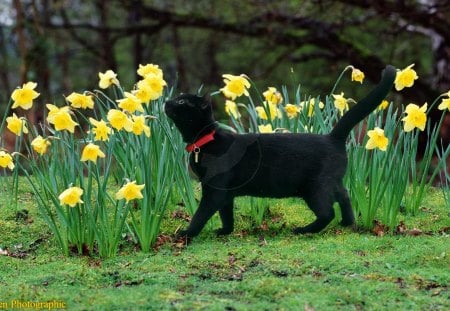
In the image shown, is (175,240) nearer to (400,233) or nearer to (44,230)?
(44,230)

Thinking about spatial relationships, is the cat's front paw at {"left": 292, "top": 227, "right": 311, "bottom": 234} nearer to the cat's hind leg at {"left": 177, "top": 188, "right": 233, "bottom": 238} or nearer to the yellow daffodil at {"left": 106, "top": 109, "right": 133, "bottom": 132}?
the cat's hind leg at {"left": 177, "top": 188, "right": 233, "bottom": 238}

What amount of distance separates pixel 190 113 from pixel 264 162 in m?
0.51

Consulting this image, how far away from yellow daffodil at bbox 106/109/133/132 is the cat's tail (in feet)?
3.95

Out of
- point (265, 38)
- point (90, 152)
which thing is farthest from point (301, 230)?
point (265, 38)

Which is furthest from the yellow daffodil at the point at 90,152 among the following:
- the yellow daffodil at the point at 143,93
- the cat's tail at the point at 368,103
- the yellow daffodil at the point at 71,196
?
the cat's tail at the point at 368,103

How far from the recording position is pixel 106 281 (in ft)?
11.8

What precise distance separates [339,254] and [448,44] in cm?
803

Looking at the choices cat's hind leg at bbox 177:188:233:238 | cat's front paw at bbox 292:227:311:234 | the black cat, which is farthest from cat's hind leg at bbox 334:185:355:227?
cat's hind leg at bbox 177:188:233:238

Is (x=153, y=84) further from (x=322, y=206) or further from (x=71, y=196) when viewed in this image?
(x=322, y=206)

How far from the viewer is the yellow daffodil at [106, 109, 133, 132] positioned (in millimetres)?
3877

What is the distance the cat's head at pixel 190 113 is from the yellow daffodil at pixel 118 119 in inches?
9.1

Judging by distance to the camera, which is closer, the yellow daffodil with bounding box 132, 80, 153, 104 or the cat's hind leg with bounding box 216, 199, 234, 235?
the yellow daffodil with bounding box 132, 80, 153, 104

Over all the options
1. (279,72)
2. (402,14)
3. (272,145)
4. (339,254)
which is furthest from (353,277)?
(279,72)

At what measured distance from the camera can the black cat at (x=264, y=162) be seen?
4.02 meters
